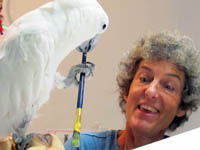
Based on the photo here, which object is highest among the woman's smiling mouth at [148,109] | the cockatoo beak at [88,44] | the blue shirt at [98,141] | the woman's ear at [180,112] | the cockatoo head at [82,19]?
the cockatoo head at [82,19]

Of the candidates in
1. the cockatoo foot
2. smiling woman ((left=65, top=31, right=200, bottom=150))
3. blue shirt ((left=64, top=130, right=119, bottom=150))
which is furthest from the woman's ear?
the cockatoo foot

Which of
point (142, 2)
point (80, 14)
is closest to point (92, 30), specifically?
point (80, 14)

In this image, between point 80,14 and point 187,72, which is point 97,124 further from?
point 80,14

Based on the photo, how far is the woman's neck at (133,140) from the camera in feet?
2.46

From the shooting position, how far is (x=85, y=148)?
2.45 ft

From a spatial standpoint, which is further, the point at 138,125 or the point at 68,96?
the point at 68,96

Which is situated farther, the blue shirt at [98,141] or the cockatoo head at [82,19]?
the blue shirt at [98,141]

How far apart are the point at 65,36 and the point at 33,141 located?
192mm

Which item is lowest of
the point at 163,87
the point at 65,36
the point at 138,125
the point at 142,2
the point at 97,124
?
the point at 97,124

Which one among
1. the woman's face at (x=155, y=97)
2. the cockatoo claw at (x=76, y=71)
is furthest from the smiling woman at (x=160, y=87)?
the cockatoo claw at (x=76, y=71)

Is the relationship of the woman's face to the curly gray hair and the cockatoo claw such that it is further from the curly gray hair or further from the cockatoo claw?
the cockatoo claw

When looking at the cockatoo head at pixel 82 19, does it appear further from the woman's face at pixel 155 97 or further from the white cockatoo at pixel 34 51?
the woman's face at pixel 155 97

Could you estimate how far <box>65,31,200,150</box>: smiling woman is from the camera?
704mm

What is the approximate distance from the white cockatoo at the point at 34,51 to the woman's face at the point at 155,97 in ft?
1.01
